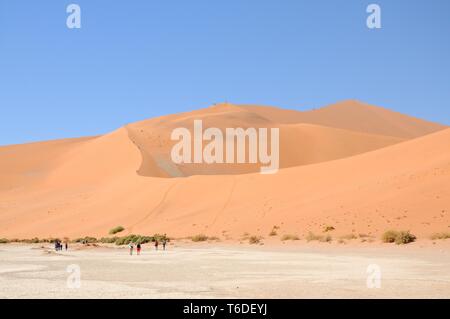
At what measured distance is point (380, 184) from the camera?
36.0 m

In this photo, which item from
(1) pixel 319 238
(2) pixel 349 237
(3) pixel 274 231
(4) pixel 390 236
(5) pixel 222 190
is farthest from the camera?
(5) pixel 222 190

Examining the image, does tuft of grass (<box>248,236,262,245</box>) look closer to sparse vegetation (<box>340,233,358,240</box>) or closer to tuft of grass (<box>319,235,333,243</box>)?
tuft of grass (<box>319,235,333,243</box>)

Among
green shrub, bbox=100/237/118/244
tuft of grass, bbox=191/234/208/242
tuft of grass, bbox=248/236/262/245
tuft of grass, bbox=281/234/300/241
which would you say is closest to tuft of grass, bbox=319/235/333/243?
tuft of grass, bbox=281/234/300/241

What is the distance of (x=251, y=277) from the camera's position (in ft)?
49.1

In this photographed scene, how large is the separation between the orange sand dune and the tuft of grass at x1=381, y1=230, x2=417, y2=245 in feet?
4.02

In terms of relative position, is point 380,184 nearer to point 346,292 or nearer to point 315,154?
point 346,292

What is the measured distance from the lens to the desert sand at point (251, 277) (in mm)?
11711

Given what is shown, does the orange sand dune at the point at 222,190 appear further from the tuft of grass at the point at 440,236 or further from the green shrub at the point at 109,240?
the green shrub at the point at 109,240

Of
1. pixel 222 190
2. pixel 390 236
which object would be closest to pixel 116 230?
pixel 222 190

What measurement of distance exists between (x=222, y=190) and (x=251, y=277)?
2986cm

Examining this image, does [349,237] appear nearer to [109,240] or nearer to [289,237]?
[289,237]

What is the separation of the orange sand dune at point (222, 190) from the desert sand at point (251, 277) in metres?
8.84

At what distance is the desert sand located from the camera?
1171 cm

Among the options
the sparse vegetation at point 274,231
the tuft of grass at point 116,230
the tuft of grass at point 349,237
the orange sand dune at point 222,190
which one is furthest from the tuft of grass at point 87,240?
the tuft of grass at point 349,237
